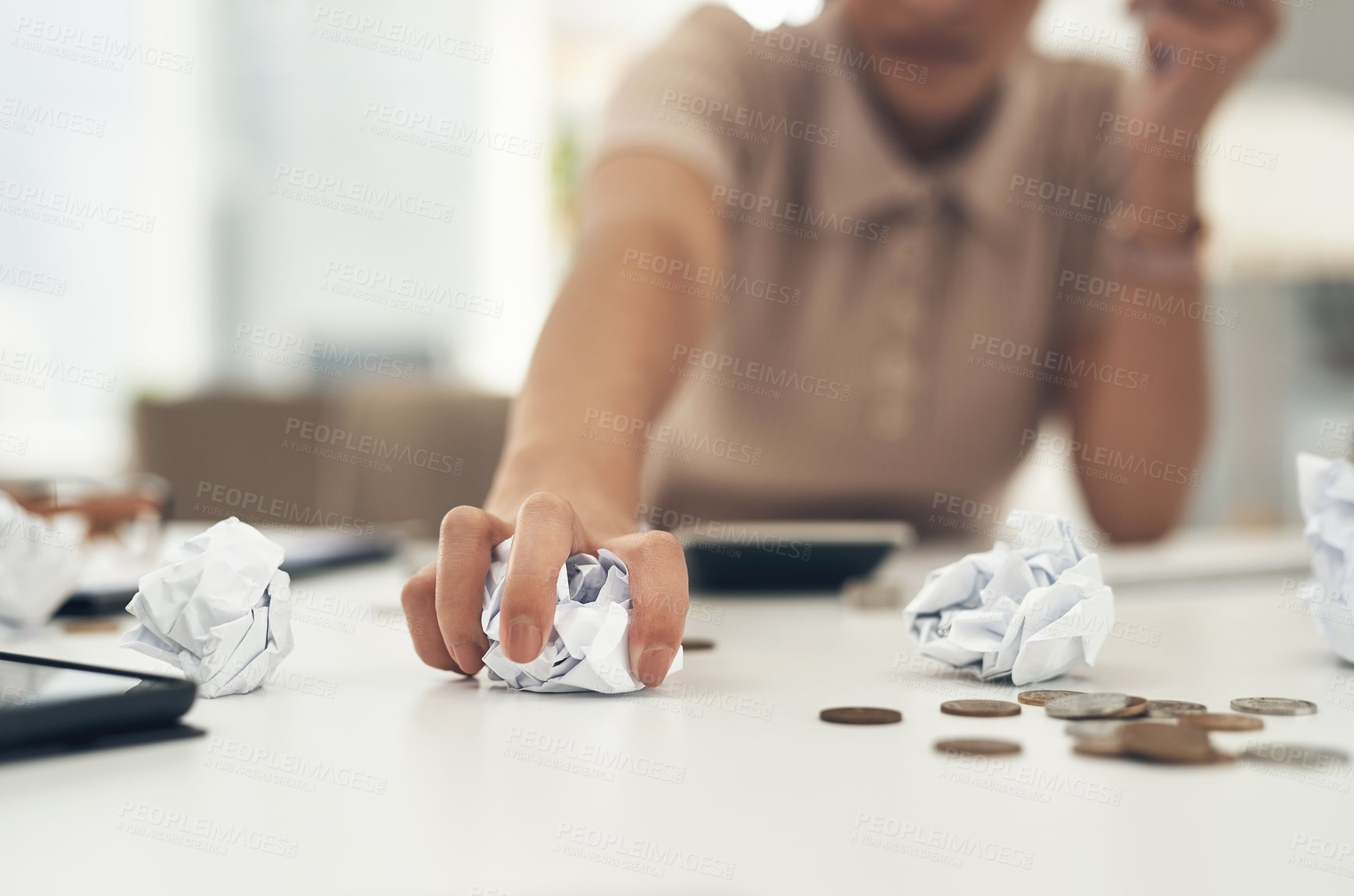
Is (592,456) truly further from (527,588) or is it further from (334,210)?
(334,210)

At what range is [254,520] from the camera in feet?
6.81

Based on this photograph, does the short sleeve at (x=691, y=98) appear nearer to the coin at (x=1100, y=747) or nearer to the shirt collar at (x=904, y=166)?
the shirt collar at (x=904, y=166)

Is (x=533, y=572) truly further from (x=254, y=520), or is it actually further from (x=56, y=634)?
(x=254, y=520)

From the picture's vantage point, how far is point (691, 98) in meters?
1.07

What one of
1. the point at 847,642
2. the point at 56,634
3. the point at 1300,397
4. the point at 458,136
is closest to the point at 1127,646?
the point at 847,642

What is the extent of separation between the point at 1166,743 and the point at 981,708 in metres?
0.08

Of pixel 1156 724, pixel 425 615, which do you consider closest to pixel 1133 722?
pixel 1156 724

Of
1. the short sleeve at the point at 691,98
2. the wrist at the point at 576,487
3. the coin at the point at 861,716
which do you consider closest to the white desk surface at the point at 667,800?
the coin at the point at 861,716

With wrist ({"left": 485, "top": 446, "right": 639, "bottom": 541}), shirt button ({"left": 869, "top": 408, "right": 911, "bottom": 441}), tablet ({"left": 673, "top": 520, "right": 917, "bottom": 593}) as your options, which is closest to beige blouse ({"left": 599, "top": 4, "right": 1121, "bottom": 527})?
shirt button ({"left": 869, "top": 408, "right": 911, "bottom": 441})

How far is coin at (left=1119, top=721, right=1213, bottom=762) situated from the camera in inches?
14.4

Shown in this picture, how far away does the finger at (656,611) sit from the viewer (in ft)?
1.52

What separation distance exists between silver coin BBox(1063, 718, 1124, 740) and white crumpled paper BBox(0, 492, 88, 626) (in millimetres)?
568

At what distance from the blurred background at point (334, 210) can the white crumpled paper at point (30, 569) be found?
3.58 m

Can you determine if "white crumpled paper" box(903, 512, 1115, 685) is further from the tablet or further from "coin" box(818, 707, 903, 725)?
the tablet
